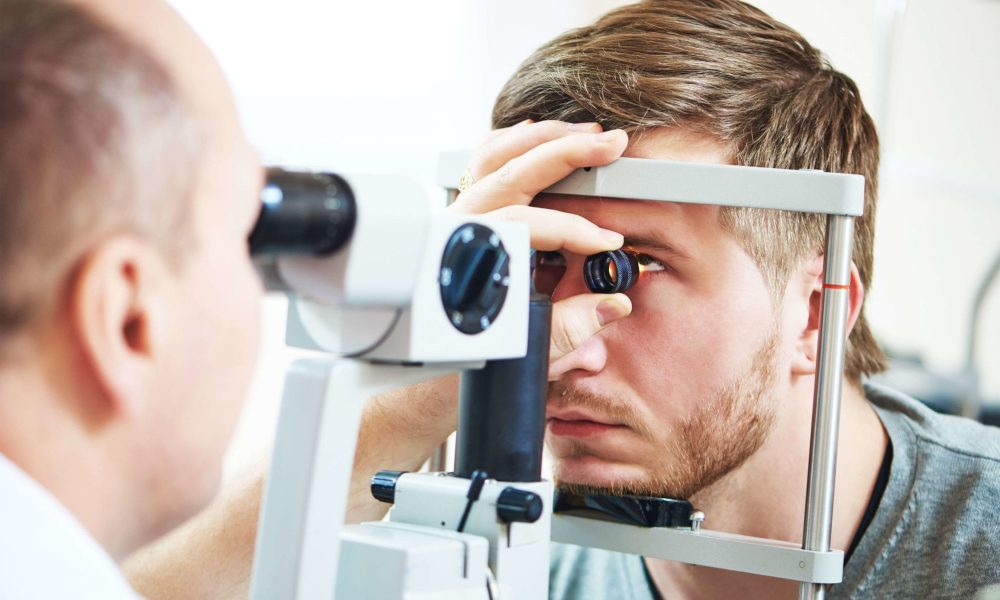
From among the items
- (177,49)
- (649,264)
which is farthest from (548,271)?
(177,49)

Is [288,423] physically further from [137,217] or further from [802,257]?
[802,257]

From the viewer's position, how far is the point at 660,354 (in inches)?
48.9

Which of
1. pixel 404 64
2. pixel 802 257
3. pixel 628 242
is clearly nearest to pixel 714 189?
pixel 628 242

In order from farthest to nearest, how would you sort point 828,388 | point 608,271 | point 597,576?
point 597,576, point 608,271, point 828,388

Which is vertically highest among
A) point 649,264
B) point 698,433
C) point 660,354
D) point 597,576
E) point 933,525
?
point 649,264

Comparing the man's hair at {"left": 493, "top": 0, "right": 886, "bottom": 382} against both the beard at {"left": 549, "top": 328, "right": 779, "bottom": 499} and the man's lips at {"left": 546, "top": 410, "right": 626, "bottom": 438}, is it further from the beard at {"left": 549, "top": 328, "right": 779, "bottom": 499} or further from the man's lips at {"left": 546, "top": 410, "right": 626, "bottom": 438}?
the man's lips at {"left": 546, "top": 410, "right": 626, "bottom": 438}

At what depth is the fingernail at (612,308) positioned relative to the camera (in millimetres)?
1068

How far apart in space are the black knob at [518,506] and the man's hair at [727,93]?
621mm

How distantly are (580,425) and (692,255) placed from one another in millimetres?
254

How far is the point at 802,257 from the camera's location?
1360mm

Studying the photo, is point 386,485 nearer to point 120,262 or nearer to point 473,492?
point 473,492

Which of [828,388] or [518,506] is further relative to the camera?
[828,388]

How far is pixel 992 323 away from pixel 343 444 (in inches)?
145

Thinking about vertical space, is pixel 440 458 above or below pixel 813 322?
below
